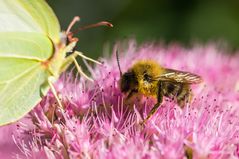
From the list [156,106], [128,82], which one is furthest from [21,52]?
[156,106]

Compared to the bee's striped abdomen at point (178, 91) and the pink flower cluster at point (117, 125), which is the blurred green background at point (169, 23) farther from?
the bee's striped abdomen at point (178, 91)

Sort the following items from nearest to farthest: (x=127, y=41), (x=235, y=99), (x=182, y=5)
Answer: (x=235, y=99)
(x=127, y=41)
(x=182, y=5)

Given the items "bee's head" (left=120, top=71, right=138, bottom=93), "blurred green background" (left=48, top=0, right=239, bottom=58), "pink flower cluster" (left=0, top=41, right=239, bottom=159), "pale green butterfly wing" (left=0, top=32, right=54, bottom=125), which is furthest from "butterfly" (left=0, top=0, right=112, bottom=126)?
"blurred green background" (left=48, top=0, right=239, bottom=58)

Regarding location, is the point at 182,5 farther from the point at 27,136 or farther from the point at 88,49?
the point at 27,136

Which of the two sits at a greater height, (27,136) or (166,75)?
(166,75)

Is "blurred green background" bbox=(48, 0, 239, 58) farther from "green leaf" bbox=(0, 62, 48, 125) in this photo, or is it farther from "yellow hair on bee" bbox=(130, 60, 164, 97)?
"yellow hair on bee" bbox=(130, 60, 164, 97)

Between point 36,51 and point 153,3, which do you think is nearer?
point 36,51

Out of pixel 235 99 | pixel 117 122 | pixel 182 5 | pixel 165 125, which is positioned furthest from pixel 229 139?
pixel 182 5
